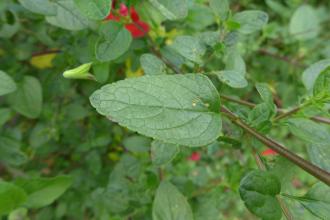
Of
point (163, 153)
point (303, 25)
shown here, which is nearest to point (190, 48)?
A: point (163, 153)

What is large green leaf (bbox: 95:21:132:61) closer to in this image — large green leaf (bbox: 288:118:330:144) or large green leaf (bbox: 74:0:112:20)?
large green leaf (bbox: 74:0:112:20)

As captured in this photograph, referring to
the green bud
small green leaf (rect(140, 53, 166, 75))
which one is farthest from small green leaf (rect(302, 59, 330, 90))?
the green bud

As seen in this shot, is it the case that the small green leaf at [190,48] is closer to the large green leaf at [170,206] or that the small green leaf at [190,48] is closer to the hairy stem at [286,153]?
the hairy stem at [286,153]

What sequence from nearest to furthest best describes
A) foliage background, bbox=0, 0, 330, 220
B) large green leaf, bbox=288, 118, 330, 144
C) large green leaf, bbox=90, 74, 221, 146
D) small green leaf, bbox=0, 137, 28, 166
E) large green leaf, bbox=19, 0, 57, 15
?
large green leaf, bbox=90, 74, 221, 146, large green leaf, bbox=288, 118, 330, 144, large green leaf, bbox=19, 0, 57, 15, foliage background, bbox=0, 0, 330, 220, small green leaf, bbox=0, 137, 28, 166

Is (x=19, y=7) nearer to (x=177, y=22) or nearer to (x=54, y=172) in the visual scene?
(x=177, y=22)

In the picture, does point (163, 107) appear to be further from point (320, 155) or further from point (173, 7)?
point (320, 155)


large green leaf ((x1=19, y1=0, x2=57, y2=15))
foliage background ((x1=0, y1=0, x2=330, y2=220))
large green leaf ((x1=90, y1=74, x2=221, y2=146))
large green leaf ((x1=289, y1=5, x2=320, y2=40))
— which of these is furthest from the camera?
large green leaf ((x1=289, y1=5, x2=320, y2=40))

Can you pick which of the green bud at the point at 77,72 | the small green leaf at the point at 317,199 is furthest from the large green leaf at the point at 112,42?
the small green leaf at the point at 317,199

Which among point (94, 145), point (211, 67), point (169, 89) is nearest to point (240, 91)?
point (211, 67)
